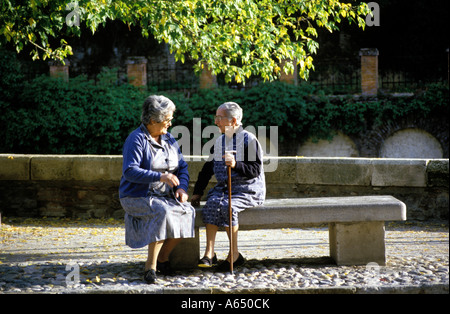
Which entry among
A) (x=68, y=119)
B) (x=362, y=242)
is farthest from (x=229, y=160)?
(x=68, y=119)

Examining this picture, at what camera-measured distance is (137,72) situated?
1673 centimetres

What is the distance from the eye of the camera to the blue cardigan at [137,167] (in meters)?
4.52

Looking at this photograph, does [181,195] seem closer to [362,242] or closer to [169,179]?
[169,179]

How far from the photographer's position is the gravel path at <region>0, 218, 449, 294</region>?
173 inches

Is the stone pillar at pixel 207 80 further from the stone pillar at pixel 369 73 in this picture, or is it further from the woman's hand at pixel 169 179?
the woman's hand at pixel 169 179

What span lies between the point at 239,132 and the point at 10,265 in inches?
101

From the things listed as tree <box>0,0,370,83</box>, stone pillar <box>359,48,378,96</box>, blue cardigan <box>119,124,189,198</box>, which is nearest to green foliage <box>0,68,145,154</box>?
stone pillar <box>359,48,378,96</box>

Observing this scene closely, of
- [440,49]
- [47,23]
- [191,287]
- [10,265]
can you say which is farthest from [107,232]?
[440,49]

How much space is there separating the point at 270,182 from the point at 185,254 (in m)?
3.17

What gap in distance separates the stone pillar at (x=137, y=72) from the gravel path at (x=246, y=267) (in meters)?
9.83

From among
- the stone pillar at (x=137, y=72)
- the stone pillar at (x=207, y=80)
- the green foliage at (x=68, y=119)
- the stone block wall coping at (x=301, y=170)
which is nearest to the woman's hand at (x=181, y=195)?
the stone block wall coping at (x=301, y=170)

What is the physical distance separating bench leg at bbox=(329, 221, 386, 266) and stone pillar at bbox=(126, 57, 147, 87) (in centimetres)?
1251

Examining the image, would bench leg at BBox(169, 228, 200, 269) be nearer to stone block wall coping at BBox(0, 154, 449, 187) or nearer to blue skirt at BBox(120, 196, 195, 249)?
blue skirt at BBox(120, 196, 195, 249)

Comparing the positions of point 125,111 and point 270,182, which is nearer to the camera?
point 270,182
